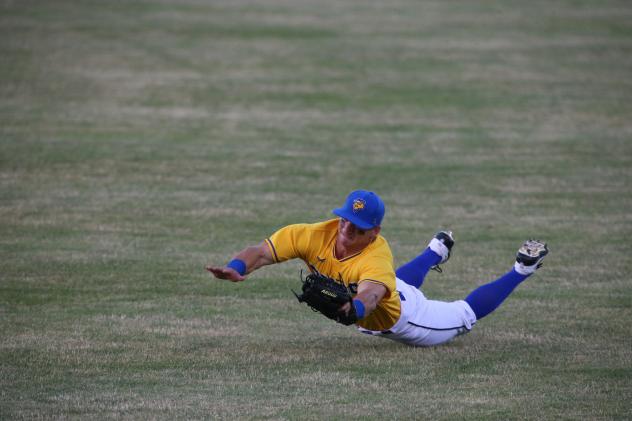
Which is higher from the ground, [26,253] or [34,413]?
[34,413]

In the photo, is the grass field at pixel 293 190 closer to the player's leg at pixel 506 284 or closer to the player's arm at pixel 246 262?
the player's leg at pixel 506 284

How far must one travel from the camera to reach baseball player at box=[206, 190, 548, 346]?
23.6 feet

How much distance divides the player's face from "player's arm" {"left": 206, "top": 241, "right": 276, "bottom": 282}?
1.94 feet

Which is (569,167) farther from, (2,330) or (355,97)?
(2,330)

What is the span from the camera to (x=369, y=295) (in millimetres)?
7000

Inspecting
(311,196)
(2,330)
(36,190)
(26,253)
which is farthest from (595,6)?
(2,330)

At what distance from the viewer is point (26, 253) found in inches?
422

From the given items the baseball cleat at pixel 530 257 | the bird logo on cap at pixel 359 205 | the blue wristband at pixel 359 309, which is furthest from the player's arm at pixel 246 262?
the baseball cleat at pixel 530 257

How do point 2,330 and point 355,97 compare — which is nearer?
point 2,330

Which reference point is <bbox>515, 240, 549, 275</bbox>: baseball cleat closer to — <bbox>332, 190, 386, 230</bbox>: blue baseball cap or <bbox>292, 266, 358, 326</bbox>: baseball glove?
<bbox>332, 190, 386, 230</bbox>: blue baseball cap

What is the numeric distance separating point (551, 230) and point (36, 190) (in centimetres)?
701

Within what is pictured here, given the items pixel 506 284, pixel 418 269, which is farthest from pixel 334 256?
pixel 506 284

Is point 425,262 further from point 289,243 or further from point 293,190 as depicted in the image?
point 293,190

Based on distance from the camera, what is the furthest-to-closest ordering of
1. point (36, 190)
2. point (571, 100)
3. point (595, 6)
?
point (595, 6) < point (571, 100) < point (36, 190)
